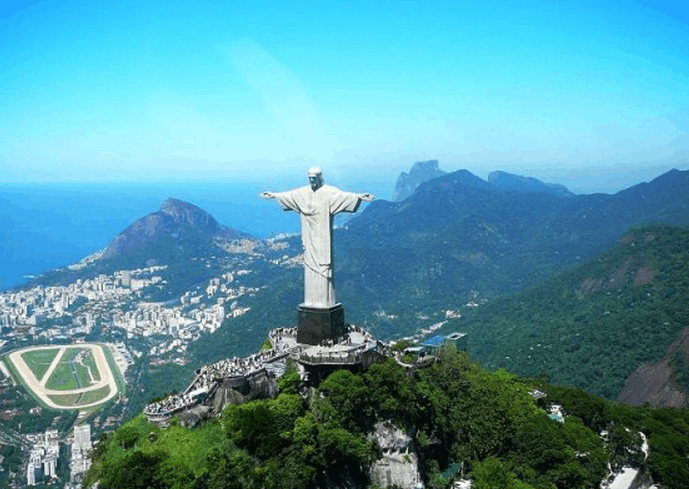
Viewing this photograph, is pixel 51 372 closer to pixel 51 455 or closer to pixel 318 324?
pixel 51 455

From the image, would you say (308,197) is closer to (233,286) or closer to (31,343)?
(31,343)

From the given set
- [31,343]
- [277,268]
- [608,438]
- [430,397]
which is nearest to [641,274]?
[608,438]

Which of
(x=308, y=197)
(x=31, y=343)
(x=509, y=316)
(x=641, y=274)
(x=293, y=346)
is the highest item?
(x=308, y=197)

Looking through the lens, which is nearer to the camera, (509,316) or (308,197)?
(308,197)

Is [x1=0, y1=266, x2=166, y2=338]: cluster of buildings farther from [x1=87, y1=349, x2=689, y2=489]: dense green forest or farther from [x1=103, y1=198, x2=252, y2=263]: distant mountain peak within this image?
[x1=87, y1=349, x2=689, y2=489]: dense green forest

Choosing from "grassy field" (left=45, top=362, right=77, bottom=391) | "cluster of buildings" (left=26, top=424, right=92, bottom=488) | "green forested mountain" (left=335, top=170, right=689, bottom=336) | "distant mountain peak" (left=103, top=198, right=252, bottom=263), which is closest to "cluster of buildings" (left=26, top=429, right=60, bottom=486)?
"cluster of buildings" (left=26, top=424, right=92, bottom=488)

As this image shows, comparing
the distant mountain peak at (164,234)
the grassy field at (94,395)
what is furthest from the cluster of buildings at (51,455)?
the distant mountain peak at (164,234)

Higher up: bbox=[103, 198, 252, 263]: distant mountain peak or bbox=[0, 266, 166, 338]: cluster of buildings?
bbox=[103, 198, 252, 263]: distant mountain peak
